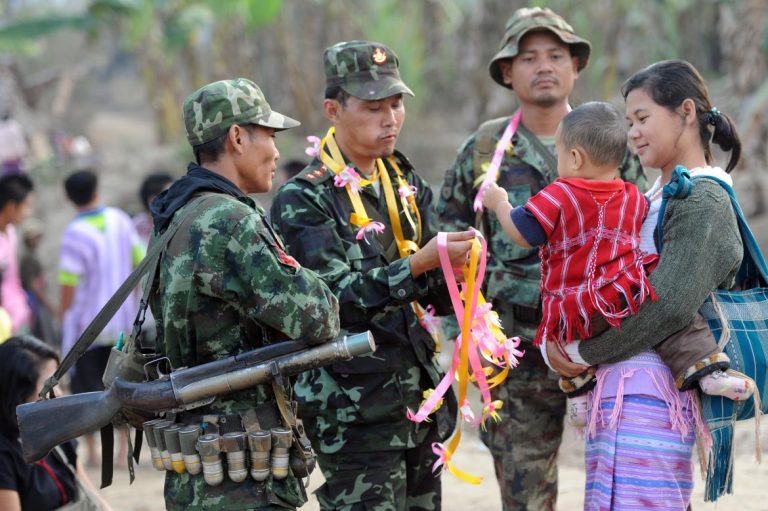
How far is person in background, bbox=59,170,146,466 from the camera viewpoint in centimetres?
763

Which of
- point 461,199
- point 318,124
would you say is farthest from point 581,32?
point 461,199

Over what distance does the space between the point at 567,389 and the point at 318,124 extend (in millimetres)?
17181

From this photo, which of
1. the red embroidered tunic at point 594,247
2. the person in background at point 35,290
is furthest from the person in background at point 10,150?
the red embroidered tunic at point 594,247

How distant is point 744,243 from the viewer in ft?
11.9

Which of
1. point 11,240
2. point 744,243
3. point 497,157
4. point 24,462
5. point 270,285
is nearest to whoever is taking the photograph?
point 270,285

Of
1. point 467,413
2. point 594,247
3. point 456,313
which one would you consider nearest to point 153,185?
point 456,313

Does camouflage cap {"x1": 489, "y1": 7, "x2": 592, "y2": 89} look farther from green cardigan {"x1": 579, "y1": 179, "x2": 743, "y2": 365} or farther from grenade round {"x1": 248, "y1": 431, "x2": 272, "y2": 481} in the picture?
grenade round {"x1": 248, "y1": 431, "x2": 272, "y2": 481}

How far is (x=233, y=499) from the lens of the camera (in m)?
3.24

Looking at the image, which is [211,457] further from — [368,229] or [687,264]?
[687,264]

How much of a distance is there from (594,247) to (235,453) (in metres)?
1.43

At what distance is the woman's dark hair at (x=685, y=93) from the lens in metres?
3.66

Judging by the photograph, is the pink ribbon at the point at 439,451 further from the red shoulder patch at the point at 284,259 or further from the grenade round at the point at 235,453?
the red shoulder patch at the point at 284,259

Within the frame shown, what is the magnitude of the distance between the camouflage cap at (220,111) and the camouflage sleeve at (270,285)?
358mm

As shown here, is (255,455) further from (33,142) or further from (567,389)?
(33,142)
